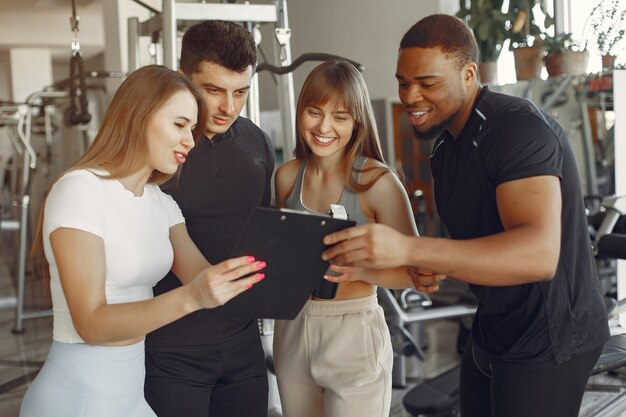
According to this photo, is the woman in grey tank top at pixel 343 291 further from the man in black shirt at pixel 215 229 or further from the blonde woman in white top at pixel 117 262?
the blonde woman in white top at pixel 117 262

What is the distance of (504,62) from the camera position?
540 centimetres

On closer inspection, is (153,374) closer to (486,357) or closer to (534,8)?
(486,357)

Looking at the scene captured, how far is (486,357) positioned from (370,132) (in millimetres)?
600

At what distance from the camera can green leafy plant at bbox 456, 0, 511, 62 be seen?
4.82 m

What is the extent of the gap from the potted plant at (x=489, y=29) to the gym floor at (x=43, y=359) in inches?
72.5

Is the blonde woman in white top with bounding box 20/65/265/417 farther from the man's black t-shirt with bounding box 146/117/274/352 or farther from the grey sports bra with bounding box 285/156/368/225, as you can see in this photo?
the grey sports bra with bounding box 285/156/368/225

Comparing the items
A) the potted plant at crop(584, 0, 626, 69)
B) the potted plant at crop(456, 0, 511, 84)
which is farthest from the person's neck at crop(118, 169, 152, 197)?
the potted plant at crop(456, 0, 511, 84)

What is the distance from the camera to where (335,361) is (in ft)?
5.32

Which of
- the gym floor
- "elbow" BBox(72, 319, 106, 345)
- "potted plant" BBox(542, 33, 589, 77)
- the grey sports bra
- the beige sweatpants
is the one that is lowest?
the gym floor

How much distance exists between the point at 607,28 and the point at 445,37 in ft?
11.3

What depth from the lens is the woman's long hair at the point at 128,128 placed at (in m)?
1.37

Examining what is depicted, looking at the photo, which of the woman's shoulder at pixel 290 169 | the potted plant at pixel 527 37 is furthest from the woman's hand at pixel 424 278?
the potted plant at pixel 527 37

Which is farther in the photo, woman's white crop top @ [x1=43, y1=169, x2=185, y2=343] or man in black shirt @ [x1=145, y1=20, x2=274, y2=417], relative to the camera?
man in black shirt @ [x1=145, y1=20, x2=274, y2=417]

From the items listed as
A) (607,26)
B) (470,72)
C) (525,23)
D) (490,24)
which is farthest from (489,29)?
(470,72)
